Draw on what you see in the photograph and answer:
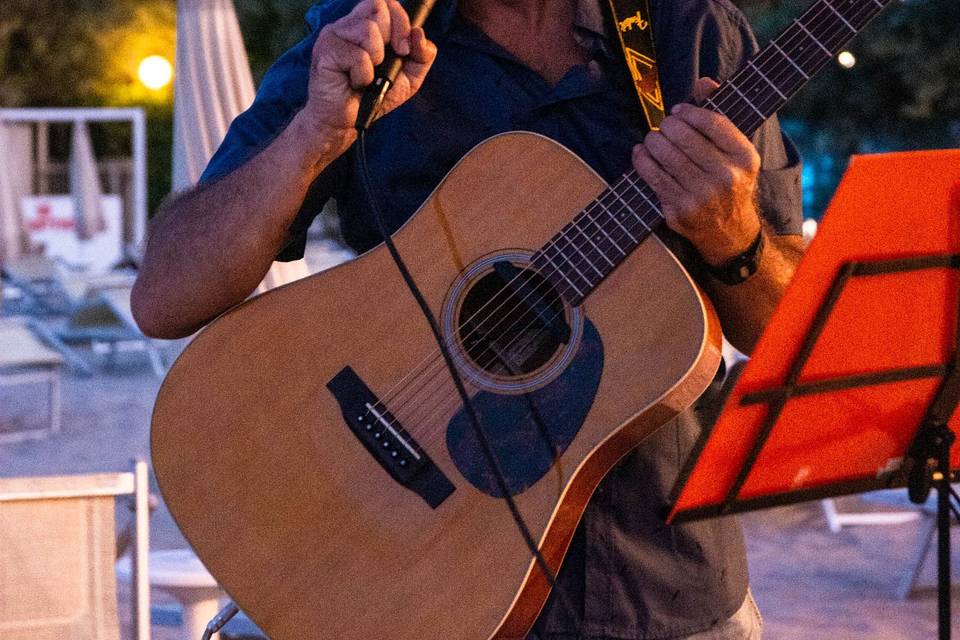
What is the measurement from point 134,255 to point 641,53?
754 inches

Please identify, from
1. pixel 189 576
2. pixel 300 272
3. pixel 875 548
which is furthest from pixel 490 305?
pixel 875 548

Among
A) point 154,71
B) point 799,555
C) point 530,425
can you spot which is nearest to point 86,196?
point 154,71

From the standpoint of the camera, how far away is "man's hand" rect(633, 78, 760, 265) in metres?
1.86

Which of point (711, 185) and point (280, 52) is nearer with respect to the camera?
point (711, 185)

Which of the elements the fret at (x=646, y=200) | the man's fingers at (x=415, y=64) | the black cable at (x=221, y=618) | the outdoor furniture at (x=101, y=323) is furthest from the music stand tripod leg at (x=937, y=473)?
the outdoor furniture at (x=101, y=323)

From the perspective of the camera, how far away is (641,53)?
6.99 ft

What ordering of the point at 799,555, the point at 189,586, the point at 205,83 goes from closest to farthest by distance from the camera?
the point at 189,586, the point at 205,83, the point at 799,555

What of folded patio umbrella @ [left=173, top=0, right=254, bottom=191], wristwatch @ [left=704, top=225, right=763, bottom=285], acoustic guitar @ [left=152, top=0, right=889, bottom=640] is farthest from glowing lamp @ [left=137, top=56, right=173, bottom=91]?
wristwatch @ [left=704, top=225, right=763, bottom=285]

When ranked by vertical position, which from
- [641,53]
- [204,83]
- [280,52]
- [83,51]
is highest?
[641,53]

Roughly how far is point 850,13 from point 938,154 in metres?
0.33

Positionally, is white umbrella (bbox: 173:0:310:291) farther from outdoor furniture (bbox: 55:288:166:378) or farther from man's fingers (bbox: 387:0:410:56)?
outdoor furniture (bbox: 55:288:166:378)

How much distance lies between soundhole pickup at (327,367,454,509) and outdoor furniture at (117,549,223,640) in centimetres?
208

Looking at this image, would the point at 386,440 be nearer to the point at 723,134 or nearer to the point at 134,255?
the point at 723,134

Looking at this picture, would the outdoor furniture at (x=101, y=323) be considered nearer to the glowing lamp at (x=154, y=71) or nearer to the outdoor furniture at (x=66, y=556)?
the outdoor furniture at (x=66, y=556)
